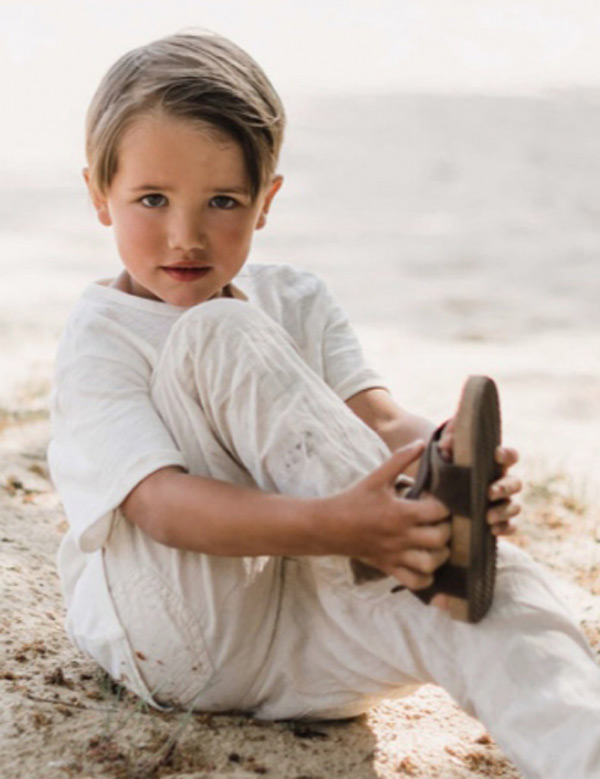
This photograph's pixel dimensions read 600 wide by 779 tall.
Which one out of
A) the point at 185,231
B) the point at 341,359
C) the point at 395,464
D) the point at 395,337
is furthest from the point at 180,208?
the point at 395,337

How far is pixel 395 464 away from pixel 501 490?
0.16m

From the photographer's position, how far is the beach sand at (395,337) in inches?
78.9

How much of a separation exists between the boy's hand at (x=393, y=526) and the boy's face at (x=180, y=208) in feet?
1.72

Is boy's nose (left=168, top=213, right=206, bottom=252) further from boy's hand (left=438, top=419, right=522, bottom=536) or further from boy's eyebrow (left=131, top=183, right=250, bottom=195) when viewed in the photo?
boy's hand (left=438, top=419, right=522, bottom=536)

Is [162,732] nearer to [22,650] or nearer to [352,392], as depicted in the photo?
[22,650]

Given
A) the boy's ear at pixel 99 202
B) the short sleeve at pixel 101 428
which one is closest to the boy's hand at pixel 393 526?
the short sleeve at pixel 101 428

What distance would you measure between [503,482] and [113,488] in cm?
55

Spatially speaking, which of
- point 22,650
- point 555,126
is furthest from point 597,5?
point 22,650

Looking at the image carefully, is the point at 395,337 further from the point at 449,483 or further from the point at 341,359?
the point at 449,483

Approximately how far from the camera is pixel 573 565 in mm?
3088

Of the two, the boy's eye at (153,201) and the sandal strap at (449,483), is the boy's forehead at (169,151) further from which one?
the sandal strap at (449,483)

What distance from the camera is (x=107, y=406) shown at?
200cm

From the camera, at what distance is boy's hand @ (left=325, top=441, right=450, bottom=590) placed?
5.68 ft

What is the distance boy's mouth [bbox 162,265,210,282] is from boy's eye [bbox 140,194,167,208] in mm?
97
